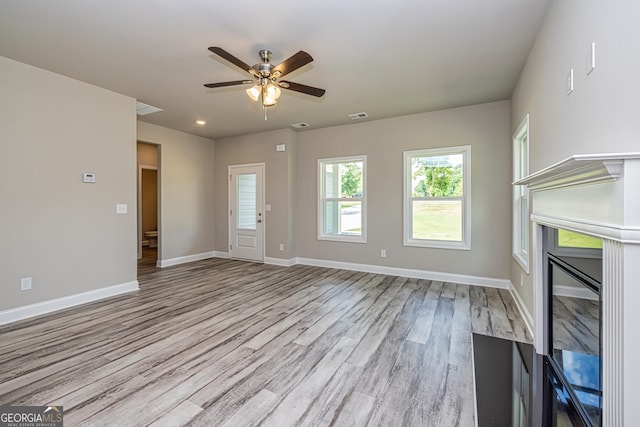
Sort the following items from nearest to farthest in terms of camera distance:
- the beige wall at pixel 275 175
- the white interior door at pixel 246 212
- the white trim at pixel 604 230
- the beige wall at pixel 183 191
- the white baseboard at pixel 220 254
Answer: the white trim at pixel 604 230 < the beige wall at pixel 183 191 < the beige wall at pixel 275 175 < the white interior door at pixel 246 212 < the white baseboard at pixel 220 254

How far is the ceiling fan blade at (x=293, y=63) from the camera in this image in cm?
231

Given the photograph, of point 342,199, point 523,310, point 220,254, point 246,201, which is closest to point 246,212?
point 246,201

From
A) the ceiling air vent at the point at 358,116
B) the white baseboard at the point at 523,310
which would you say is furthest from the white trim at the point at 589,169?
the ceiling air vent at the point at 358,116

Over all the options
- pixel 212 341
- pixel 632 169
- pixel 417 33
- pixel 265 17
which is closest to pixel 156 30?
pixel 265 17

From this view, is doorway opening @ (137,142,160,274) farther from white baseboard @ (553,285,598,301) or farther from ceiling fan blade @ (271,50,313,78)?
white baseboard @ (553,285,598,301)

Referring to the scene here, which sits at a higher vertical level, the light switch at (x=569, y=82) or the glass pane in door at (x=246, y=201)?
the light switch at (x=569, y=82)

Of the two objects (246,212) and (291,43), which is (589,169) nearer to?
(291,43)

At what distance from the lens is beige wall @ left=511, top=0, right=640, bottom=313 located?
47.9 inches

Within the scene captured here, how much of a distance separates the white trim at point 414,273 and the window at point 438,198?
18.6 inches

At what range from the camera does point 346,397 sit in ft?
6.03

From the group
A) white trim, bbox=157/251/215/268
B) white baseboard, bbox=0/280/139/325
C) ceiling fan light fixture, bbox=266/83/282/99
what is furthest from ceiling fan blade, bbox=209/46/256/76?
white trim, bbox=157/251/215/268

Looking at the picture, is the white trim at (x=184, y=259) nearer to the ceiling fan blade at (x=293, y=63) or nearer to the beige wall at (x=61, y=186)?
the beige wall at (x=61, y=186)

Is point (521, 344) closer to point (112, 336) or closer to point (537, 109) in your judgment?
point (537, 109)

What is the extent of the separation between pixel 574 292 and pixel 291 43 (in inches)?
116
